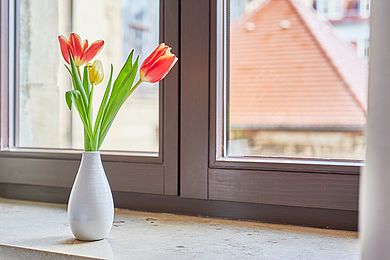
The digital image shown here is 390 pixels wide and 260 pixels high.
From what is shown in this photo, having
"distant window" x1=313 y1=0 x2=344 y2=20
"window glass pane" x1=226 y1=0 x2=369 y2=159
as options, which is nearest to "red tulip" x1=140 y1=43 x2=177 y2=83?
"window glass pane" x1=226 y1=0 x2=369 y2=159

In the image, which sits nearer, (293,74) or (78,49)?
(78,49)

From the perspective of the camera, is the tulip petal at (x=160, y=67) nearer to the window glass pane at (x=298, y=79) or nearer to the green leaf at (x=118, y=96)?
the green leaf at (x=118, y=96)

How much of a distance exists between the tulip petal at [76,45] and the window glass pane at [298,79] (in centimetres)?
33

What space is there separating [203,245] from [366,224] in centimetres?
30

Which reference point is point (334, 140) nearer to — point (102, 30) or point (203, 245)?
point (203, 245)

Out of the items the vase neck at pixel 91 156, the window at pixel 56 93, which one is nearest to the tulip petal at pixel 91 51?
the vase neck at pixel 91 156

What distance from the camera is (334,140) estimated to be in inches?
42.4

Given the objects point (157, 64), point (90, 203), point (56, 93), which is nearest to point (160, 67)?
point (157, 64)

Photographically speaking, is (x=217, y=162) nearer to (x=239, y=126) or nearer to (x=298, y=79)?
(x=239, y=126)

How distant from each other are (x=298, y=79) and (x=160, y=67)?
0.42m

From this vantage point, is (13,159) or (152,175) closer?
(152,175)

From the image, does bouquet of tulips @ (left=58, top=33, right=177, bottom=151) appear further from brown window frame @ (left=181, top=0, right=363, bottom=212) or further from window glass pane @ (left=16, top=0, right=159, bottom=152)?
window glass pane @ (left=16, top=0, right=159, bottom=152)

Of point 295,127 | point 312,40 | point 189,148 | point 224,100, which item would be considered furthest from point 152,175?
point 312,40

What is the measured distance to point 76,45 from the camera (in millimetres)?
877
